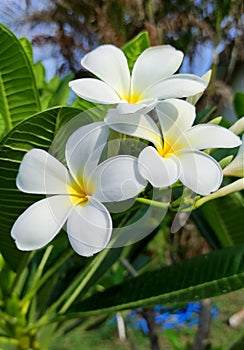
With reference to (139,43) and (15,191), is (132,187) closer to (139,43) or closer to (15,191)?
(15,191)

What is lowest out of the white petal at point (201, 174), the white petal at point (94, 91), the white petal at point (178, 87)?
the white petal at point (201, 174)

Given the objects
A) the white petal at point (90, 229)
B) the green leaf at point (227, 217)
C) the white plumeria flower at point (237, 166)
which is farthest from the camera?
the green leaf at point (227, 217)

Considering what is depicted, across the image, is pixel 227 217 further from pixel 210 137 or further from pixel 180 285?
pixel 210 137

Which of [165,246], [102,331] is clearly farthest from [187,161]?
[165,246]

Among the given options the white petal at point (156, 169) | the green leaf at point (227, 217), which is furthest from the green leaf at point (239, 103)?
the white petal at point (156, 169)

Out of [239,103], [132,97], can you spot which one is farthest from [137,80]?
[239,103]

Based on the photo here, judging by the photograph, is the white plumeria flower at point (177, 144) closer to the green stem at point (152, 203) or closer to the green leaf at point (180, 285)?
the green stem at point (152, 203)

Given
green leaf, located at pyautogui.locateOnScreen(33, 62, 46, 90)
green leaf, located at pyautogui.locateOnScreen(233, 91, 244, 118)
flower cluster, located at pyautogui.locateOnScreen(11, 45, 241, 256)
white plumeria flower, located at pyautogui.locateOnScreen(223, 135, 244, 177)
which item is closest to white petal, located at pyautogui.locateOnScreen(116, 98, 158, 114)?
flower cluster, located at pyautogui.locateOnScreen(11, 45, 241, 256)
